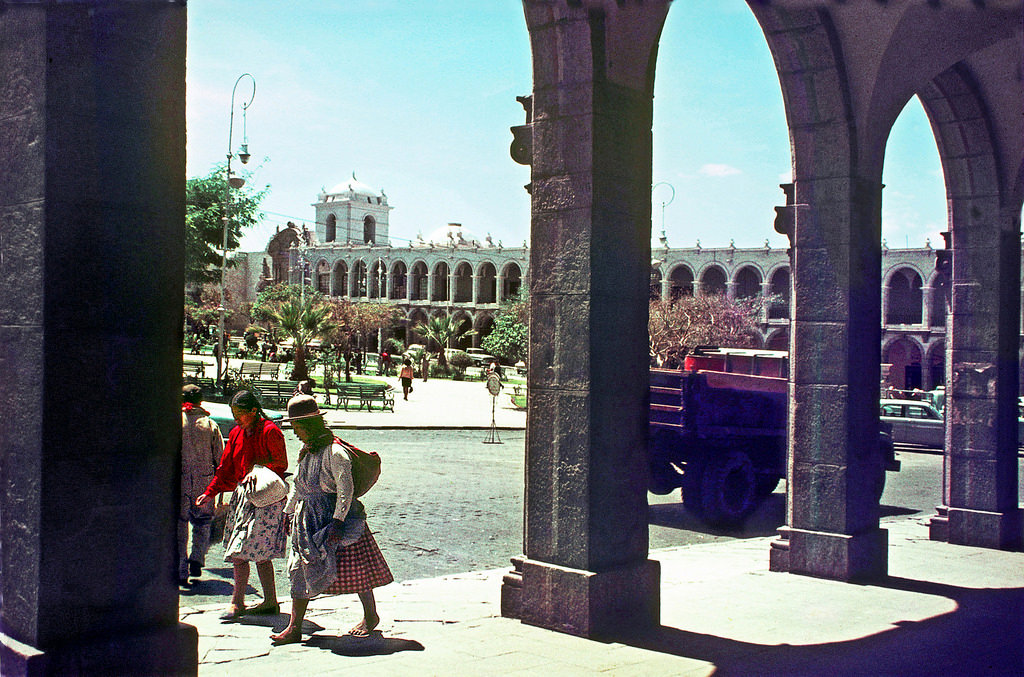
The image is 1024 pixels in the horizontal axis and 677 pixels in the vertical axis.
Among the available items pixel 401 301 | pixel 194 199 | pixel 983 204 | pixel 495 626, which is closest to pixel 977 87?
pixel 983 204

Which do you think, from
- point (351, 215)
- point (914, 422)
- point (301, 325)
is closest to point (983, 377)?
point (914, 422)

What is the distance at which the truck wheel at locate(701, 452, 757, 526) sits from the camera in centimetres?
1140

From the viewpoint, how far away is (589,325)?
554 cm

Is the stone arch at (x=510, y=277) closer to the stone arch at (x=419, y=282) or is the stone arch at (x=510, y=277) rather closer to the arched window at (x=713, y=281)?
the stone arch at (x=419, y=282)

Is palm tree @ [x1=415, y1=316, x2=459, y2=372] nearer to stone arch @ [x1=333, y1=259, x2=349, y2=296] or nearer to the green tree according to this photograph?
the green tree

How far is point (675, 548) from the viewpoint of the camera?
31.0 feet

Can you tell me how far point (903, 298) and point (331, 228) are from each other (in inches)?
1719

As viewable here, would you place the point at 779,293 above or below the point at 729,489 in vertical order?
above

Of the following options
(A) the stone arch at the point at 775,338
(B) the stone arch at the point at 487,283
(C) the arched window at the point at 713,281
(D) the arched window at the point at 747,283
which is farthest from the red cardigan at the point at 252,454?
(B) the stone arch at the point at 487,283

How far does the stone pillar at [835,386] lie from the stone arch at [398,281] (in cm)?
6315

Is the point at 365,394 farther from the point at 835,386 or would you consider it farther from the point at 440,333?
the point at 440,333

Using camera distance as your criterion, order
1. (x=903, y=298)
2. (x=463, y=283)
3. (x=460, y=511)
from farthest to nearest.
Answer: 1. (x=463, y=283)
2. (x=903, y=298)
3. (x=460, y=511)

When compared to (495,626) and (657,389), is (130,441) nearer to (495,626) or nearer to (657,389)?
(495,626)

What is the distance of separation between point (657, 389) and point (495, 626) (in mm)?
6768
